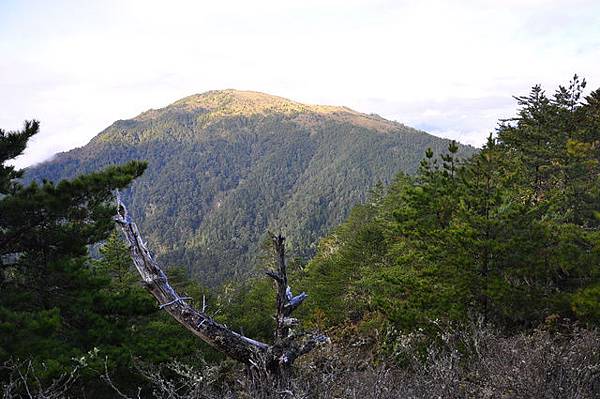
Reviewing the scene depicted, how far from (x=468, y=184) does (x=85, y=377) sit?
375 inches

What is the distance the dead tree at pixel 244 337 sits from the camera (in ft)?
16.1

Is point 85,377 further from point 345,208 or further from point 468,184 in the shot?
point 345,208

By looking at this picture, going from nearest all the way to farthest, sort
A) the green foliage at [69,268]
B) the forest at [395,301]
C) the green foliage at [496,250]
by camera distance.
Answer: the forest at [395,301], the green foliage at [69,268], the green foliage at [496,250]

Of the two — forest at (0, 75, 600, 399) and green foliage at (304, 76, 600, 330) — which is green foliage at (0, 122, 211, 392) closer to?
forest at (0, 75, 600, 399)

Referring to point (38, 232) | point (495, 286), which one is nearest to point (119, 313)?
point (38, 232)

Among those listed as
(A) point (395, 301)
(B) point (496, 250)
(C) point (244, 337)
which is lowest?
(A) point (395, 301)

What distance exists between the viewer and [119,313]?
9.86 metres

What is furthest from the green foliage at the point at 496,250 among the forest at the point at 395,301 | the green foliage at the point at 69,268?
the green foliage at the point at 69,268

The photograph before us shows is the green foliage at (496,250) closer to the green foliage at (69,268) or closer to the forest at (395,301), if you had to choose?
the forest at (395,301)

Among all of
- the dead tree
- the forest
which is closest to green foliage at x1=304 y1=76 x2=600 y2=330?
the forest

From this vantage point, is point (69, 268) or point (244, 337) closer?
point (244, 337)

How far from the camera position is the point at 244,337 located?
5.16 meters

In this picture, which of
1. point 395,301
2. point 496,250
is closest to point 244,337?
point 496,250

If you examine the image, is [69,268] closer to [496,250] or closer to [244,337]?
[244,337]
